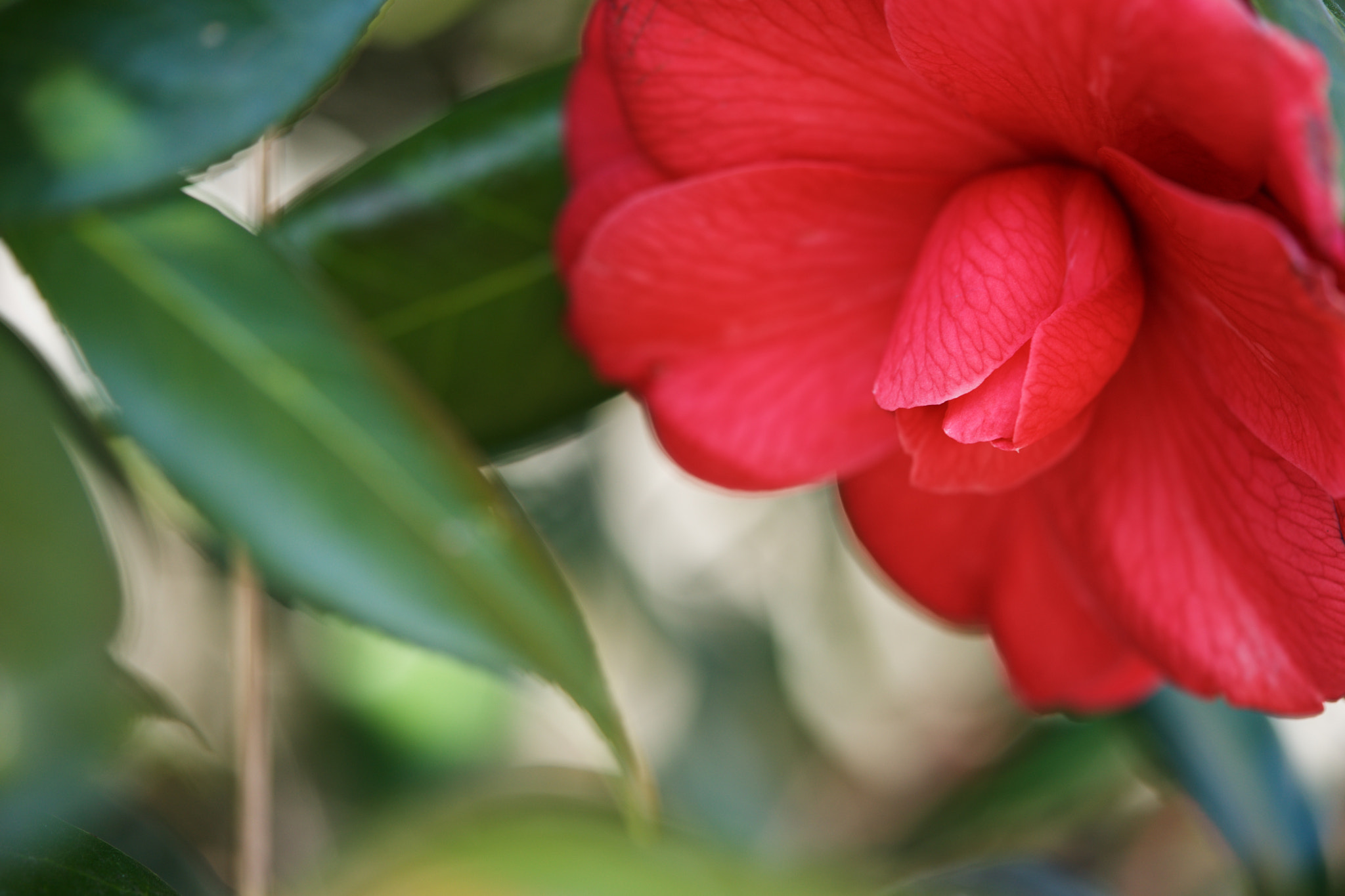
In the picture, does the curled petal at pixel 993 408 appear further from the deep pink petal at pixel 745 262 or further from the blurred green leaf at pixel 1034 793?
the blurred green leaf at pixel 1034 793

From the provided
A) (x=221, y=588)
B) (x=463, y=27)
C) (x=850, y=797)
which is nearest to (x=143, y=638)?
(x=221, y=588)

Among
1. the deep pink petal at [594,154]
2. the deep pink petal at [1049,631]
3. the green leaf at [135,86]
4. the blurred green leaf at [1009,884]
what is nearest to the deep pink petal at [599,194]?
the deep pink petal at [594,154]

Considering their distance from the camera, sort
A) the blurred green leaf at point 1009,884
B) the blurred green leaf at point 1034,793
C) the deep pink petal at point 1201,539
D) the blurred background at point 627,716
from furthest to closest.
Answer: the blurred green leaf at point 1034,793 → the blurred green leaf at point 1009,884 → the blurred background at point 627,716 → the deep pink petal at point 1201,539

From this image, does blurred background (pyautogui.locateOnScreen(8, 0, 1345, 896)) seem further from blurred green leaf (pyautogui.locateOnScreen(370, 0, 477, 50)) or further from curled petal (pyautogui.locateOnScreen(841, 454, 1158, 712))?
curled petal (pyautogui.locateOnScreen(841, 454, 1158, 712))

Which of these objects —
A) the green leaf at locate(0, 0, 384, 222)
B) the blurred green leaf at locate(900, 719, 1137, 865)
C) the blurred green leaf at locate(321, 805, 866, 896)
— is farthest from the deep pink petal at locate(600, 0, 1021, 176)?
the blurred green leaf at locate(900, 719, 1137, 865)

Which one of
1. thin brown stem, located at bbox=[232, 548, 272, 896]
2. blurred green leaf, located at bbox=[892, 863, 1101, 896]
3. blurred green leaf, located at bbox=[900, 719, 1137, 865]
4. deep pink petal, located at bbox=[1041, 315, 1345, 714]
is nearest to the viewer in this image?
deep pink petal, located at bbox=[1041, 315, 1345, 714]
